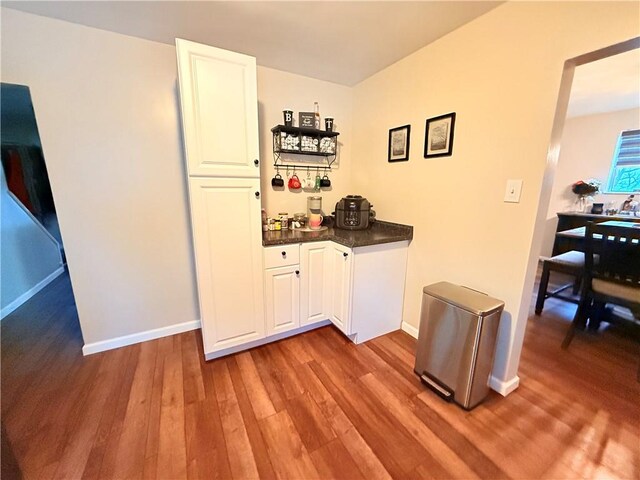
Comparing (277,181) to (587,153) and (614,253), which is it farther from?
(587,153)

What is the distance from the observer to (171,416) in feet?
4.62

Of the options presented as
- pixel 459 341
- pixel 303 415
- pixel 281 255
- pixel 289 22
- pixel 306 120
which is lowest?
pixel 303 415

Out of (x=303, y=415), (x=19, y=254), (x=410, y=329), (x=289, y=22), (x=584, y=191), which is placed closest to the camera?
(x=303, y=415)

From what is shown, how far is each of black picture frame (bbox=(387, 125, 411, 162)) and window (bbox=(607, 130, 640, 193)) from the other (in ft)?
13.1

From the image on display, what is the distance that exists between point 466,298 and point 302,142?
70.6 inches

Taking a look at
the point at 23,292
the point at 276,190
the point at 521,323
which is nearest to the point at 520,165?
the point at 521,323

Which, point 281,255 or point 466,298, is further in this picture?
point 281,255

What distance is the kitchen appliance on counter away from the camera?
219 cm

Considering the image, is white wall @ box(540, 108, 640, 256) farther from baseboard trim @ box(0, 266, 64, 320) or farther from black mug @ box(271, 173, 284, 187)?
baseboard trim @ box(0, 266, 64, 320)

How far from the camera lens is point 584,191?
3762 mm

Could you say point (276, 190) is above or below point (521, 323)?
above

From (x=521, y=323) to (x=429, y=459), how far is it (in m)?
0.94

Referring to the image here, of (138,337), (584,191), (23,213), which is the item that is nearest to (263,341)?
(138,337)

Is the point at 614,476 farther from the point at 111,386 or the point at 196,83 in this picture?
the point at 196,83
